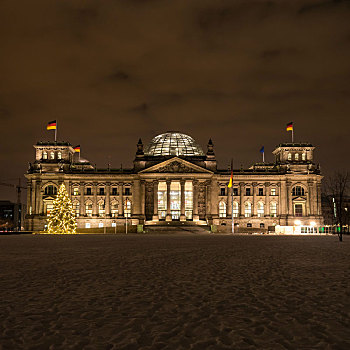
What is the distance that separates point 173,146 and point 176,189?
16.0 m

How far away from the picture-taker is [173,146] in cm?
12088

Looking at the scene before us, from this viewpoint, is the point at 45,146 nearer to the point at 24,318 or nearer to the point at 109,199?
the point at 109,199

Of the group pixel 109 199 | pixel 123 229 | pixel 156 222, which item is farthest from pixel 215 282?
pixel 109 199

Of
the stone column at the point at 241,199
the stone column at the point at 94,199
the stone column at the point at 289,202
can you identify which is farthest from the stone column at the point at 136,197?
the stone column at the point at 289,202

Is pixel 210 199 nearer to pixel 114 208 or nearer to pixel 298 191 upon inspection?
pixel 298 191

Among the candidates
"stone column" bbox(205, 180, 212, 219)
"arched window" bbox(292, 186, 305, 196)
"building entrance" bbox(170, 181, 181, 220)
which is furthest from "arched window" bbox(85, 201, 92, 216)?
"arched window" bbox(292, 186, 305, 196)

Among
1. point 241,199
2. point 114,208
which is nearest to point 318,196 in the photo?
point 241,199

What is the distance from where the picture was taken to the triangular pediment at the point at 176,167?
346 feet

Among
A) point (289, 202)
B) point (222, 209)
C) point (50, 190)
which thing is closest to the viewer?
point (289, 202)

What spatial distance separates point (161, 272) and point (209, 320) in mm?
8255

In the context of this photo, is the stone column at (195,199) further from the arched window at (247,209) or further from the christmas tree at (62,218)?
the christmas tree at (62,218)

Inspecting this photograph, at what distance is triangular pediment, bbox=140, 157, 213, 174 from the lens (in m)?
106

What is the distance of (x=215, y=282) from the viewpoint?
13977mm

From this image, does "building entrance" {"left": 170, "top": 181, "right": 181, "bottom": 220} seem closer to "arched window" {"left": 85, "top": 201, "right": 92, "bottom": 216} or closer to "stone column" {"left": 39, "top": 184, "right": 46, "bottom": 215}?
"arched window" {"left": 85, "top": 201, "right": 92, "bottom": 216}
